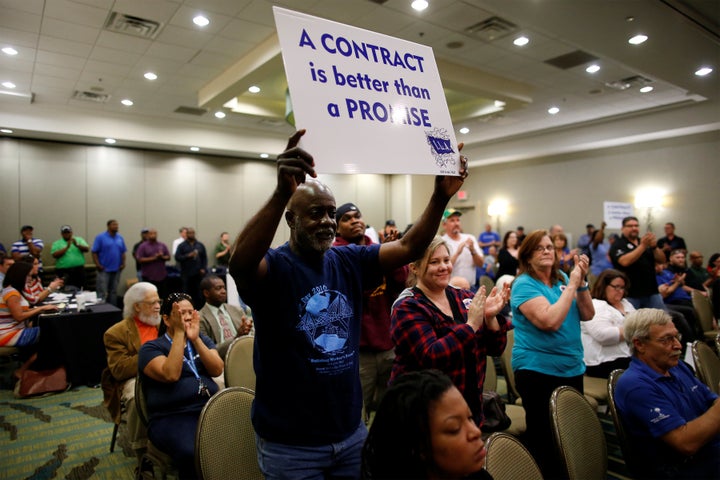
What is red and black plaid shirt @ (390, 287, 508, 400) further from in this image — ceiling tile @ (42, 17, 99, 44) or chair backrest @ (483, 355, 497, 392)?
ceiling tile @ (42, 17, 99, 44)

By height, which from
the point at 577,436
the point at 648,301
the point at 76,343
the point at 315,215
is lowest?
the point at 76,343

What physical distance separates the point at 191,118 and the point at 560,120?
8455 mm

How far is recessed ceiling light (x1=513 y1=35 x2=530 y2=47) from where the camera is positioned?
604 cm

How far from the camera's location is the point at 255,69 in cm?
640

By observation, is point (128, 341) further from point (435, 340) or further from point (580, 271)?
point (580, 271)

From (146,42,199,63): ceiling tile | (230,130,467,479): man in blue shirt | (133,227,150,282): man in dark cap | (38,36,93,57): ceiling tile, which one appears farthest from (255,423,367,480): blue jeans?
(133,227,150,282): man in dark cap

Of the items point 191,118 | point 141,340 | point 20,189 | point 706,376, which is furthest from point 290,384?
point 20,189

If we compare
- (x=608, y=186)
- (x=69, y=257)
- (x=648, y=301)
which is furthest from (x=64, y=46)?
(x=608, y=186)

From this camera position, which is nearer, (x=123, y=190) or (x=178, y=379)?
(x=178, y=379)

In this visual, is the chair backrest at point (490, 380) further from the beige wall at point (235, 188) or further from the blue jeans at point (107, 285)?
the beige wall at point (235, 188)

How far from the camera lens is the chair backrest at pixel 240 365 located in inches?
107

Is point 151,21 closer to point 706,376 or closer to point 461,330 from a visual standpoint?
point 461,330

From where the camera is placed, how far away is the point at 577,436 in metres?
1.86

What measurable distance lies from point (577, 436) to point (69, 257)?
940cm
